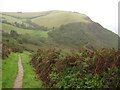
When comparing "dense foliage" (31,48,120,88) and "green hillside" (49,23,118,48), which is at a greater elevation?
"dense foliage" (31,48,120,88)

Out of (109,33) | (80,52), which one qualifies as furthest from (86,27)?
(80,52)

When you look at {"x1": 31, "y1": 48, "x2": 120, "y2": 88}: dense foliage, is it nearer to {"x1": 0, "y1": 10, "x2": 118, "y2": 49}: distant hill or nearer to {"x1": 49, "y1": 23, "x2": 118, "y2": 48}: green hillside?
{"x1": 0, "y1": 10, "x2": 118, "y2": 49}: distant hill

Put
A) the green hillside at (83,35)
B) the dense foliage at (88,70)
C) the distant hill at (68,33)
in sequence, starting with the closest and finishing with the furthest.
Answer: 1. the dense foliage at (88,70)
2. the distant hill at (68,33)
3. the green hillside at (83,35)

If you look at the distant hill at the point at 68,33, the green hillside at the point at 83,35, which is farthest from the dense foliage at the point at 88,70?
the green hillside at the point at 83,35

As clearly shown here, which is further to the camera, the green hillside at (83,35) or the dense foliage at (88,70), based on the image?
the green hillside at (83,35)

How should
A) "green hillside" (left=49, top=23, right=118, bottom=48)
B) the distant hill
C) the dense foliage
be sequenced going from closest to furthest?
1. the dense foliage
2. the distant hill
3. "green hillside" (left=49, top=23, right=118, bottom=48)

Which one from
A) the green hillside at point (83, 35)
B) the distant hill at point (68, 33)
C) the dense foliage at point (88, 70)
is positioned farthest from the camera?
the green hillside at point (83, 35)

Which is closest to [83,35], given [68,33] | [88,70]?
[68,33]

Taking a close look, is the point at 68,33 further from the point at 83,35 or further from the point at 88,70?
the point at 88,70

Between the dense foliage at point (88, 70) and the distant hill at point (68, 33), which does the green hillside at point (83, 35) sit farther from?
the dense foliage at point (88, 70)

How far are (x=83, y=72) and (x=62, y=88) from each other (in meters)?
1.74

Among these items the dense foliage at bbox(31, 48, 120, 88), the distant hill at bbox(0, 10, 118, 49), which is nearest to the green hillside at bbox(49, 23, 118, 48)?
the distant hill at bbox(0, 10, 118, 49)

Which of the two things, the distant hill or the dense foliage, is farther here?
the distant hill

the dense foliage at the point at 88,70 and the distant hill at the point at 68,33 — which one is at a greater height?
the dense foliage at the point at 88,70
